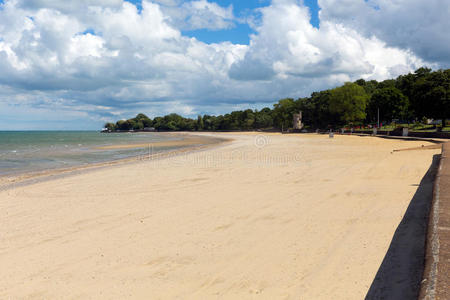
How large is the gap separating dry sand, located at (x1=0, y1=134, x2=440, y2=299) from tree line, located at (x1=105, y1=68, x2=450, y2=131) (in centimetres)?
4464

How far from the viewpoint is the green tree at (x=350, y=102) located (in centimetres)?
8094

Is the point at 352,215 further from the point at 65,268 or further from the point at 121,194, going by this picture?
the point at 121,194

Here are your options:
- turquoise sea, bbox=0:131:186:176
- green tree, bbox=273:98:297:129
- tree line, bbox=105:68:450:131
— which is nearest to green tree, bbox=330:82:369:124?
tree line, bbox=105:68:450:131

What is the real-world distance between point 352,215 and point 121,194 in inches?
278

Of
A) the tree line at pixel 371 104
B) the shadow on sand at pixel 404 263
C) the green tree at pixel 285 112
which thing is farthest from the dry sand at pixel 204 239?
the green tree at pixel 285 112

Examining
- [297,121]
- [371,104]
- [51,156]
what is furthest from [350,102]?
[51,156]

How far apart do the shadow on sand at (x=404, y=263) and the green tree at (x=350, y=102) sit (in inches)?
3154

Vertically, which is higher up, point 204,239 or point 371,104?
point 371,104

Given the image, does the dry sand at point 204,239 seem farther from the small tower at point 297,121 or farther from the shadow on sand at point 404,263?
the small tower at point 297,121

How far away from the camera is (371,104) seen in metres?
80.8

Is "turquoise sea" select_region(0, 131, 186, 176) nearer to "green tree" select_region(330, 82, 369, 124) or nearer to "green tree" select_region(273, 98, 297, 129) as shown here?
"green tree" select_region(330, 82, 369, 124)

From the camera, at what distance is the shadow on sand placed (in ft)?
12.4

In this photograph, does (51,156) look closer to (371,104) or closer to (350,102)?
(350,102)

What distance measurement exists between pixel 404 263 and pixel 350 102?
83728 mm
